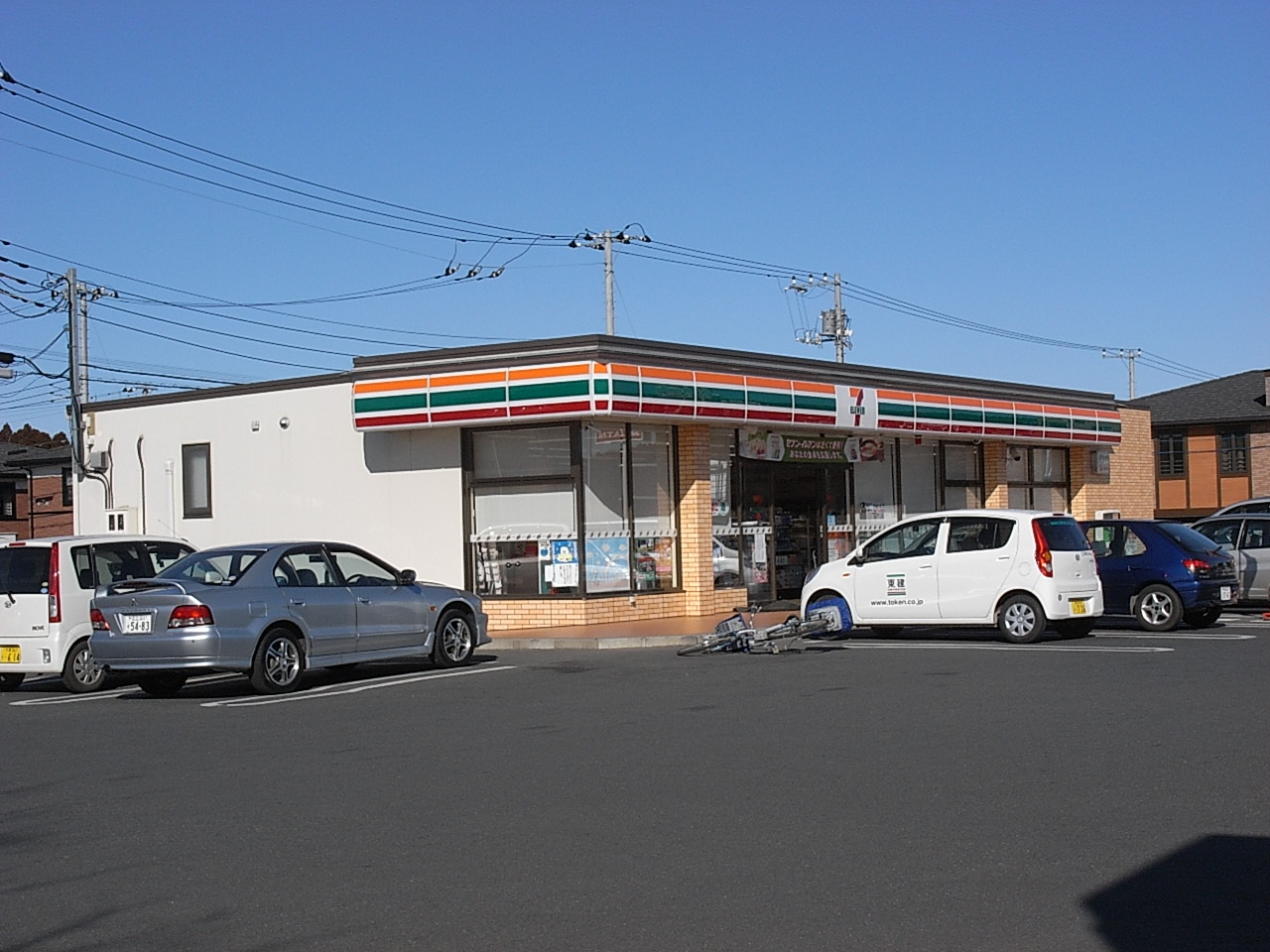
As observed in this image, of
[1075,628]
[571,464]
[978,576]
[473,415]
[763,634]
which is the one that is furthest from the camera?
[571,464]

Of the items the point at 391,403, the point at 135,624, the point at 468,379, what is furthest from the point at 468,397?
the point at 135,624

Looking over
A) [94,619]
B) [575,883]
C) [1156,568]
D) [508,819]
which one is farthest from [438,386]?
[575,883]

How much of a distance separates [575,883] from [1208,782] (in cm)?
412

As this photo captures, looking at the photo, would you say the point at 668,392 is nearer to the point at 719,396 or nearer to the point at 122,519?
the point at 719,396

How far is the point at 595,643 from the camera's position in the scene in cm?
1995

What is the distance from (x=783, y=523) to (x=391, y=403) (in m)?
7.81

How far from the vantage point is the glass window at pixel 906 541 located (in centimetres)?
1881

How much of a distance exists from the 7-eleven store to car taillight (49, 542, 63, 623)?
7.76 meters

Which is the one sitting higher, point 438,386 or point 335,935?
point 438,386

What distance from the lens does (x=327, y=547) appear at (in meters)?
15.8

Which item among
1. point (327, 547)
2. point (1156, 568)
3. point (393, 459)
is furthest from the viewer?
point (393, 459)

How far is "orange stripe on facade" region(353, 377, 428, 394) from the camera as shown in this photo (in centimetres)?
2262

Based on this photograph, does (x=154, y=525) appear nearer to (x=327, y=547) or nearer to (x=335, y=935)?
(x=327, y=547)

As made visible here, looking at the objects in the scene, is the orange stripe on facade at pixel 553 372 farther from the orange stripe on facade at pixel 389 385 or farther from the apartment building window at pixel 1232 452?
the apartment building window at pixel 1232 452
